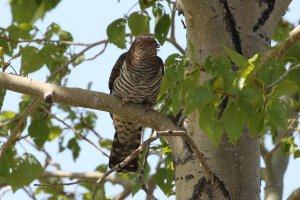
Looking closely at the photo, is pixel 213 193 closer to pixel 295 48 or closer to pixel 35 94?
pixel 295 48

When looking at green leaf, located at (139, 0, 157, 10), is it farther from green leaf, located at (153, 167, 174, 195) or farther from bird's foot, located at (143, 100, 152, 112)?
green leaf, located at (153, 167, 174, 195)

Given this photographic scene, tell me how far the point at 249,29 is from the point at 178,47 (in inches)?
87.1

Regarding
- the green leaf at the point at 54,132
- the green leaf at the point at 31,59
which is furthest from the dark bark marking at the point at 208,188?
the green leaf at the point at 54,132

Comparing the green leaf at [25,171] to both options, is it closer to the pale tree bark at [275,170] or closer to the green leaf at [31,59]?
the green leaf at [31,59]

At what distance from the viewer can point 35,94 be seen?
2.62 m

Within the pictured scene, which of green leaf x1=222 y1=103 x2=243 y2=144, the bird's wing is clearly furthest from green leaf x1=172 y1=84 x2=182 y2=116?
the bird's wing

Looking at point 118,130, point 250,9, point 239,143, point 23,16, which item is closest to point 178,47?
point 118,130

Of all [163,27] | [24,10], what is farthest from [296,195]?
[24,10]

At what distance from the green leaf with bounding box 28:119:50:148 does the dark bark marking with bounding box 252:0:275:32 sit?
6.86ft

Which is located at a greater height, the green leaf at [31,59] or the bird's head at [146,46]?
the bird's head at [146,46]

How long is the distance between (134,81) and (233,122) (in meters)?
2.56

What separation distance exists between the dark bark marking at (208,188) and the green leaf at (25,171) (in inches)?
68.2

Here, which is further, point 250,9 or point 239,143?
point 250,9

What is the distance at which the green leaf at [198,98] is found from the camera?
6.47 ft
